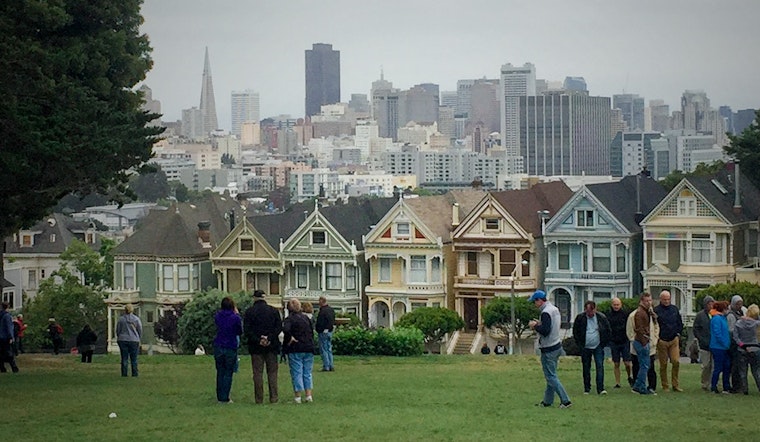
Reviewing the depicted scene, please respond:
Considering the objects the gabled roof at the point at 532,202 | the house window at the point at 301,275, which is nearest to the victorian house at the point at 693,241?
the gabled roof at the point at 532,202

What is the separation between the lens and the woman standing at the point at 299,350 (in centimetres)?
2488

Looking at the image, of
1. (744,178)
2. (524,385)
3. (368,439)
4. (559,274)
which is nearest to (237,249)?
(559,274)

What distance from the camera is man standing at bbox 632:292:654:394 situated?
26.0m

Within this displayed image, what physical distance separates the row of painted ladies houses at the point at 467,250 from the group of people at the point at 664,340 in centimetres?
3487

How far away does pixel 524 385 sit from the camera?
92.4 ft

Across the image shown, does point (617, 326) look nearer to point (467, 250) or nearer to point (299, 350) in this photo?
point (299, 350)

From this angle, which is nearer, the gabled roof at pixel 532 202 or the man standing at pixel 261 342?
the man standing at pixel 261 342

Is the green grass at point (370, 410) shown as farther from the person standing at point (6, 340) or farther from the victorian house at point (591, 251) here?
the victorian house at point (591, 251)

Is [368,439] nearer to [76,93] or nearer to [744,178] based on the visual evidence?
[76,93]

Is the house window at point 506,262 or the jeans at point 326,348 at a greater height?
the house window at point 506,262

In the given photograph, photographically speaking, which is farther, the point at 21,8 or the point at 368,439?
the point at 21,8

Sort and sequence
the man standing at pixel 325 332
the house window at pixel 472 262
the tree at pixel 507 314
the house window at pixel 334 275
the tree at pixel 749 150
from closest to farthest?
the man standing at pixel 325 332, the tree at pixel 507 314, the house window at pixel 472 262, the house window at pixel 334 275, the tree at pixel 749 150

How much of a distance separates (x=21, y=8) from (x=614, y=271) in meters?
37.0

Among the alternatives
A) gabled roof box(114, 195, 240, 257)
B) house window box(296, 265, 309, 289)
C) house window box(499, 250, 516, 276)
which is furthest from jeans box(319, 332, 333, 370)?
gabled roof box(114, 195, 240, 257)
